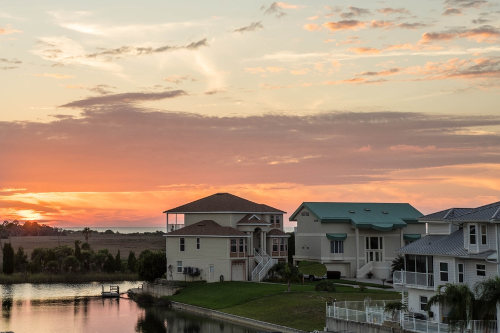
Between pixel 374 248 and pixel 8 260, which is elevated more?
pixel 374 248

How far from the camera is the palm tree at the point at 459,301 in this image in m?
42.5

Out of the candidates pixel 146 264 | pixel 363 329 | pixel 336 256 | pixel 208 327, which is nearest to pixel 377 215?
pixel 336 256

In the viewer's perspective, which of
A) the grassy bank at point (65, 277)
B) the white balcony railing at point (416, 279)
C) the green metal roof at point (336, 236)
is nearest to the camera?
the white balcony railing at point (416, 279)

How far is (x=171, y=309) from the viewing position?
245ft

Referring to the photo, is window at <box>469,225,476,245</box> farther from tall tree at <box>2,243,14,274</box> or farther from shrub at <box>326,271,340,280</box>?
tall tree at <box>2,243,14,274</box>

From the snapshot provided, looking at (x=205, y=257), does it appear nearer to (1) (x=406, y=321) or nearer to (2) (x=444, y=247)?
(2) (x=444, y=247)

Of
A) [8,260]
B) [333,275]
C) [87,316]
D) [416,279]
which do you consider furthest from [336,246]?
[8,260]

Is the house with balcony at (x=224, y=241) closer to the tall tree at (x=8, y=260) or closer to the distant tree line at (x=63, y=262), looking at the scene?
the distant tree line at (x=63, y=262)

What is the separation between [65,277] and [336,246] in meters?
41.4

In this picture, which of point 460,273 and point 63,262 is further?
point 63,262

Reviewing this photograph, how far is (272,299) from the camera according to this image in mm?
65688

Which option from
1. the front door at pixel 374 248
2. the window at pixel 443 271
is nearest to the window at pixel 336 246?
the front door at pixel 374 248

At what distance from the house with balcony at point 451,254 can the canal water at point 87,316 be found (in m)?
13.7

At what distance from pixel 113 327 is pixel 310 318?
53.4 ft
